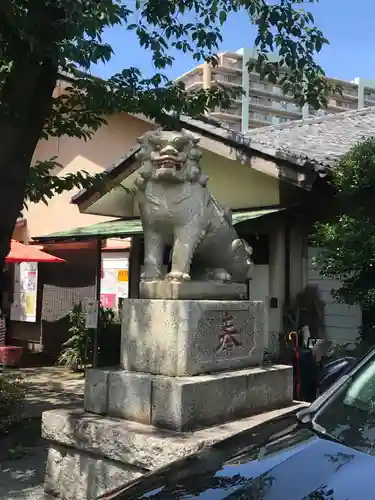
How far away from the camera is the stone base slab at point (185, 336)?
4.30 m

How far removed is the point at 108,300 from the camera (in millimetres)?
14141

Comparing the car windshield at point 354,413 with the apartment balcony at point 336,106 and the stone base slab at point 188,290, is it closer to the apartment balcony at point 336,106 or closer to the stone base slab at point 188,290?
the stone base slab at point 188,290

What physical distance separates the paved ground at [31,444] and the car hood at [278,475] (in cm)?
267

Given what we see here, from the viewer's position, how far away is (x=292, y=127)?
13344 millimetres

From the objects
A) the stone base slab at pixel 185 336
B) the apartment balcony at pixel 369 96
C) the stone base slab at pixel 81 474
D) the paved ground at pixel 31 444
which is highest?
the apartment balcony at pixel 369 96

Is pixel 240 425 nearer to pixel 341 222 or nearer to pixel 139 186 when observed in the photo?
pixel 139 186

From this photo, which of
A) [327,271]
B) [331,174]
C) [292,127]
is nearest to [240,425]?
[327,271]

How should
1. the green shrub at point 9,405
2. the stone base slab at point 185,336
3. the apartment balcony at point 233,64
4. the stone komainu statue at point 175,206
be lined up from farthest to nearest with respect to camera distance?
the apartment balcony at point 233,64 < the green shrub at point 9,405 < the stone komainu statue at point 175,206 < the stone base slab at point 185,336

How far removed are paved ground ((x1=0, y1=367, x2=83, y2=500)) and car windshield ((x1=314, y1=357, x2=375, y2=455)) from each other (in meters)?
2.86

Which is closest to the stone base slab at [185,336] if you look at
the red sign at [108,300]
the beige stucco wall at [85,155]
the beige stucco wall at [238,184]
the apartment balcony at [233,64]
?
the beige stucco wall at [238,184]

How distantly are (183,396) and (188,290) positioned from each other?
80cm

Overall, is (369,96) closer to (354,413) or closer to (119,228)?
(119,228)

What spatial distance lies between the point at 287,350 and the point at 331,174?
8.43 feet

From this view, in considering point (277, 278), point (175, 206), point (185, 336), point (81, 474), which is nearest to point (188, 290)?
point (185, 336)
